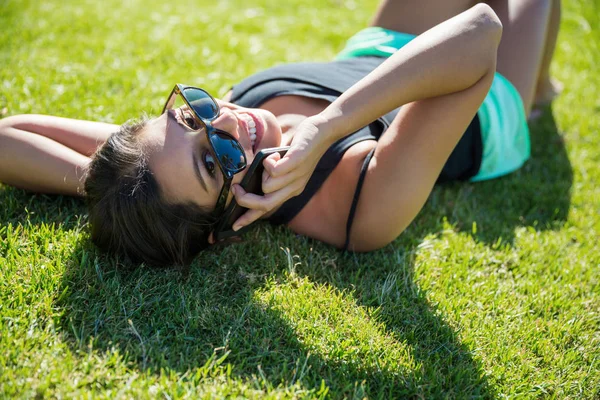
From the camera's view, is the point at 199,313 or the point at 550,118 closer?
the point at 199,313

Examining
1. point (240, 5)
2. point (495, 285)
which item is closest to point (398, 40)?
point (495, 285)

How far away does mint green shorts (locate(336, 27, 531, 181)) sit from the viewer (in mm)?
3385

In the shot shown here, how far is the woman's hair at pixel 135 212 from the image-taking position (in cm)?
242

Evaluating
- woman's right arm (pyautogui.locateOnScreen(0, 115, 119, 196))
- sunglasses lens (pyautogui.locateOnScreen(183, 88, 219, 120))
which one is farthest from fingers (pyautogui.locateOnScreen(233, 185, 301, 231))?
woman's right arm (pyautogui.locateOnScreen(0, 115, 119, 196))

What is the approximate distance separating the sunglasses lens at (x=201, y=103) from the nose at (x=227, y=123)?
0.11ft

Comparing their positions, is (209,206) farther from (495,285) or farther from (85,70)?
(85,70)

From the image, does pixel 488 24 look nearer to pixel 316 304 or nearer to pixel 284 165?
pixel 284 165

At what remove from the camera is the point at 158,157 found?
7.88ft

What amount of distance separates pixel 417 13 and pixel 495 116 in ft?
2.92

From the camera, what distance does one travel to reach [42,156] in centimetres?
290

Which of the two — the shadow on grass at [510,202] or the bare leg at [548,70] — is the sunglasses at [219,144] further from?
the bare leg at [548,70]

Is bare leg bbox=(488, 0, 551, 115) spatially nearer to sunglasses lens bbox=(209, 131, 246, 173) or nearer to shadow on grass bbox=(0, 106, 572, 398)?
shadow on grass bbox=(0, 106, 572, 398)

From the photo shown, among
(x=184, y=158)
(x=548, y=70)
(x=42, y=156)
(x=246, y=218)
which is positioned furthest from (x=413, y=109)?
(x=548, y=70)

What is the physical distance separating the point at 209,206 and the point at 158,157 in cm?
34
